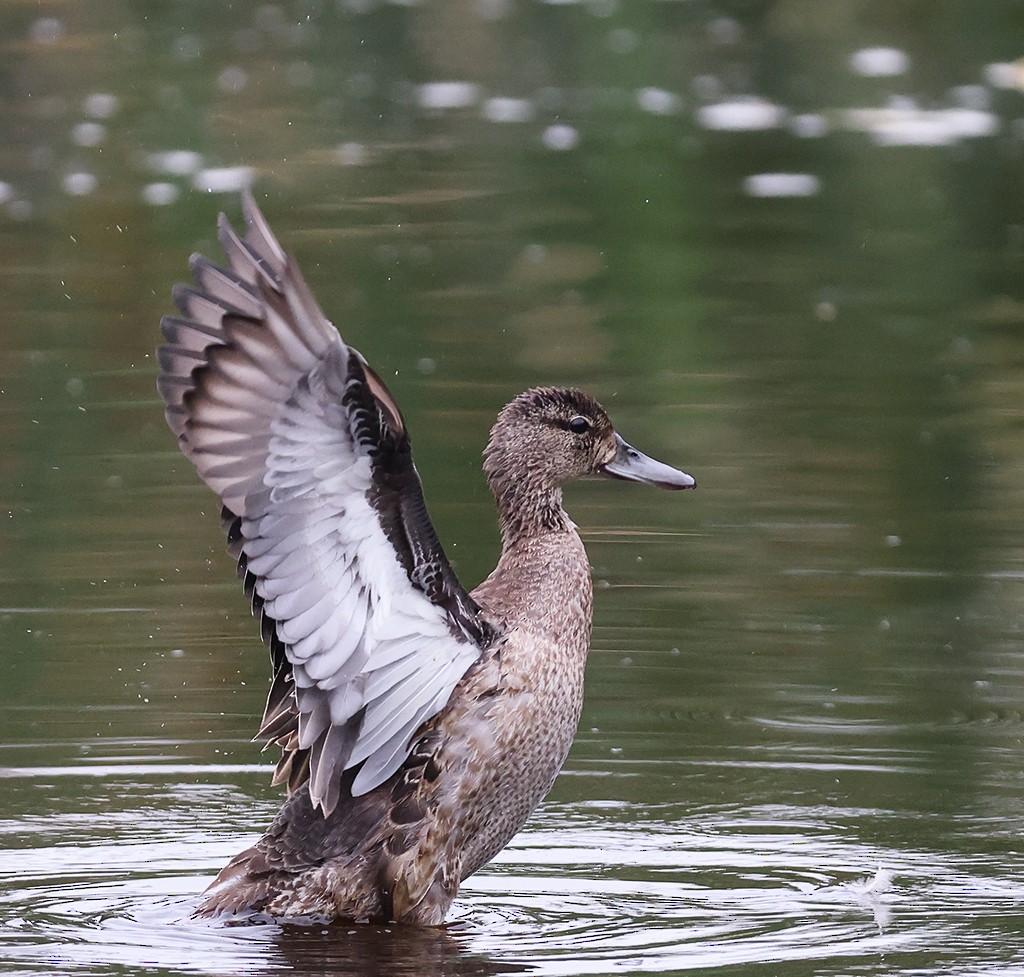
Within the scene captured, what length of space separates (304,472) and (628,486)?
188 inches

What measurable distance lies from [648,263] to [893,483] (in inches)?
189

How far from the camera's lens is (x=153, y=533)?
8.97m

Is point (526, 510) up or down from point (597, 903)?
up

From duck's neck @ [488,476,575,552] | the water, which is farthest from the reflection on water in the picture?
duck's neck @ [488,476,575,552]

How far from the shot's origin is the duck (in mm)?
5125

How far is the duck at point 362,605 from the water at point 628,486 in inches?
7.9

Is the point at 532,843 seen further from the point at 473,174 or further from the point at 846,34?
the point at 846,34

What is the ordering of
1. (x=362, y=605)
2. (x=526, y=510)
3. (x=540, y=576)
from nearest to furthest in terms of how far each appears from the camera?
(x=362, y=605), (x=540, y=576), (x=526, y=510)

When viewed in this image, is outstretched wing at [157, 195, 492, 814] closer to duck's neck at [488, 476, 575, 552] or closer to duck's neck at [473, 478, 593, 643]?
duck's neck at [473, 478, 593, 643]

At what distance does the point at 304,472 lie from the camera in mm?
5188

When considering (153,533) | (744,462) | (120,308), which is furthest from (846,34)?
(153,533)

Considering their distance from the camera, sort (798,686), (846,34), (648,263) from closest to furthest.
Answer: (798,686) → (648,263) → (846,34)

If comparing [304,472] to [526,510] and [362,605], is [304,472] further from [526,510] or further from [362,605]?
[526,510]

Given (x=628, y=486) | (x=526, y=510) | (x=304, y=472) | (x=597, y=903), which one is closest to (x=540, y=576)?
(x=526, y=510)
